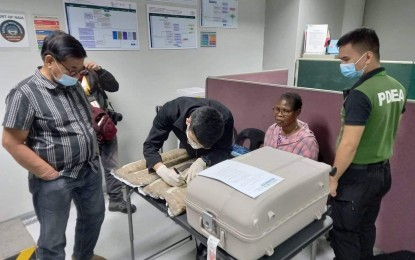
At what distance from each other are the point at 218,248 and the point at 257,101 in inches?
58.6

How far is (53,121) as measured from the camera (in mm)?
1212

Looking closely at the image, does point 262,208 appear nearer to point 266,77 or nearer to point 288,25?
point 266,77

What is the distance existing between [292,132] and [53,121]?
1.29 m

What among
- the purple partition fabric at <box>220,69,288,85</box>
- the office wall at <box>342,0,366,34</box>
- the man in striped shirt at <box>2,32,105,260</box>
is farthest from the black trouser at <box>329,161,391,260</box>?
the office wall at <box>342,0,366,34</box>

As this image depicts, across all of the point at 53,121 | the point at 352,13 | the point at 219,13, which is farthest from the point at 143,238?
the point at 352,13

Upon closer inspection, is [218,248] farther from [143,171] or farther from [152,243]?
[152,243]

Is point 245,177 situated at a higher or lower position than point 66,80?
lower

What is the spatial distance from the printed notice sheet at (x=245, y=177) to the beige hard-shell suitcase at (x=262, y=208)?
0.02 m

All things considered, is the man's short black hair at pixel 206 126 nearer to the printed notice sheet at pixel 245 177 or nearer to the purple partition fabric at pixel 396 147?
the printed notice sheet at pixel 245 177

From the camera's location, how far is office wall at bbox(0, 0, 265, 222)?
206 cm

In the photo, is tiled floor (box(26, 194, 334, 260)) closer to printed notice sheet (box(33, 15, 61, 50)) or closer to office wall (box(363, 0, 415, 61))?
printed notice sheet (box(33, 15, 61, 50))

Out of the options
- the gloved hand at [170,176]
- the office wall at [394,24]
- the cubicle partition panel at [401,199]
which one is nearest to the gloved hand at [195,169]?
the gloved hand at [170,176]

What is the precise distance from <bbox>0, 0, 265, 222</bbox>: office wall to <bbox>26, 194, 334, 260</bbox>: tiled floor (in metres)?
0.57

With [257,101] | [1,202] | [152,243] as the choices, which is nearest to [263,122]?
[257,101]
